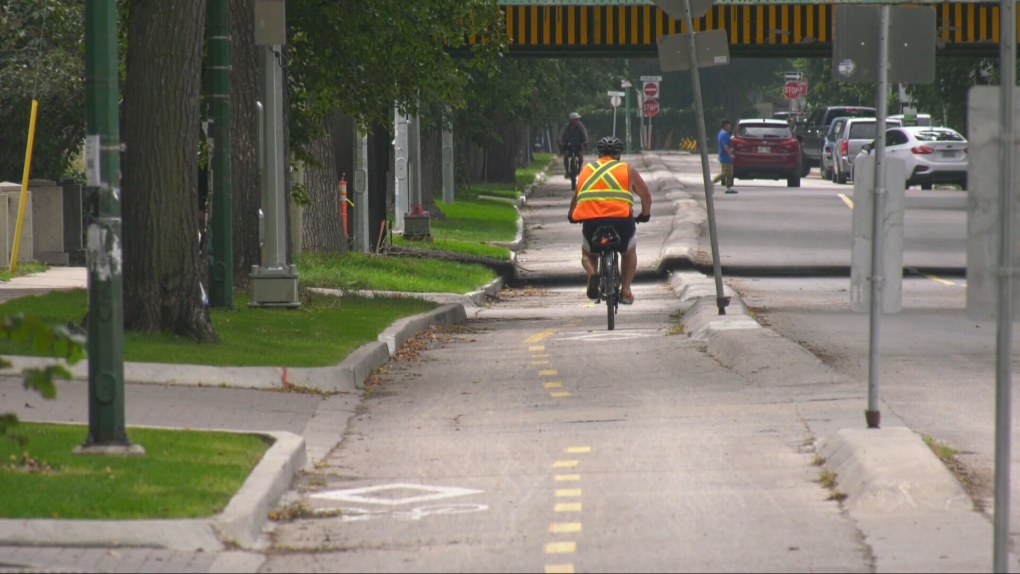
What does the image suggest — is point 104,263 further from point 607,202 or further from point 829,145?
point 829,145

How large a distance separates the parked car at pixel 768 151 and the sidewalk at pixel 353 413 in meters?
28.4

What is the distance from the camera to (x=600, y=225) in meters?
16.7

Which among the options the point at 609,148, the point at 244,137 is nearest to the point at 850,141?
the point at 609,148

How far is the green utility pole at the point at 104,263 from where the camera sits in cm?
887

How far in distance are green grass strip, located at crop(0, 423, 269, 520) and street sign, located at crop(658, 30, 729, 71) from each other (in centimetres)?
805

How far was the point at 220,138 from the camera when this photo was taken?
15.5 metres

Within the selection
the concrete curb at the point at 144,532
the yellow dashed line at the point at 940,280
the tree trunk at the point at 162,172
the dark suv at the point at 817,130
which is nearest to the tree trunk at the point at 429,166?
the yellow dashed line at the point at 940,280

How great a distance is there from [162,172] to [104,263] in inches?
162

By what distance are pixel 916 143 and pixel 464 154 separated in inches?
627

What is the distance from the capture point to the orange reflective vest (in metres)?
16.6

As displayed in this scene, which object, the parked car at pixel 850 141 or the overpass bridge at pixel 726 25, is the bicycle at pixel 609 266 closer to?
the overpass bridge at pixel 726 25

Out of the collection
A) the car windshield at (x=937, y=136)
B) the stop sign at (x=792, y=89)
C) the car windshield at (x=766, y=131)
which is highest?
the stop sign at (x=792, y=89)

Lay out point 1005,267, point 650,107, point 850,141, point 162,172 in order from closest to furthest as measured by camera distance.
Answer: point 1005,267 < point 162,172 < point 850,141 < point 650,107

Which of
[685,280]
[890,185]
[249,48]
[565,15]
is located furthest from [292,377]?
[565,15]
